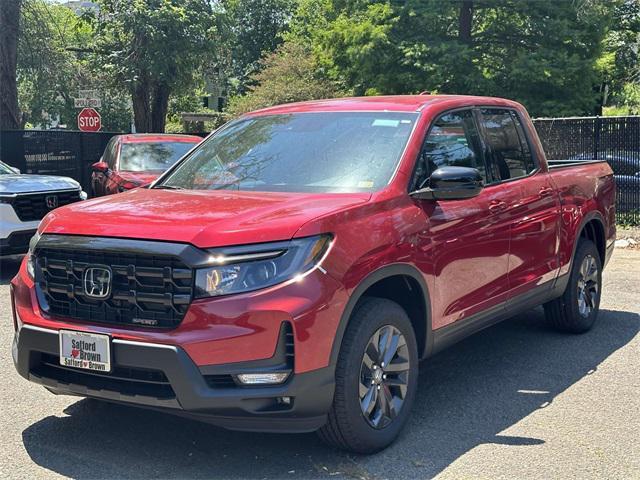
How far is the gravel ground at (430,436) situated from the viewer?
395cm

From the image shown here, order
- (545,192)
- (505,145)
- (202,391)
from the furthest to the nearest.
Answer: (545,192)
(505,145)
(202,391)

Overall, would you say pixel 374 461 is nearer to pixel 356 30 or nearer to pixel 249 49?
pixel 356 30

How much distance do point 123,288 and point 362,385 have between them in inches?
51.9

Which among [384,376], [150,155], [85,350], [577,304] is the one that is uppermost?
[150,155]

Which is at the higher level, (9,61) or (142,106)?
(9,61)

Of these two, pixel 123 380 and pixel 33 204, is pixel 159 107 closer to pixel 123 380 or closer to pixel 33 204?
pixel 33 204

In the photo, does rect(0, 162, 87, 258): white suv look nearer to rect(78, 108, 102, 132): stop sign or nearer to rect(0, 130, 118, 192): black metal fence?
rect(0, 130, 118, 192): black metal fence

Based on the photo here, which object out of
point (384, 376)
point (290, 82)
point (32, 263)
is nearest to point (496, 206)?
point (384, 376)

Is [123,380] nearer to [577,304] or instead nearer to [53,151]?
[577,304]

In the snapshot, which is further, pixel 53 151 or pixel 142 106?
pixel 142 106

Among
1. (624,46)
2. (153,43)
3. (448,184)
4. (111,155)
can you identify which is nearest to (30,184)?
(111,155)

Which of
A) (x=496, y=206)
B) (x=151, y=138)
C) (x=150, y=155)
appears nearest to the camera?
(x=496, y=206)

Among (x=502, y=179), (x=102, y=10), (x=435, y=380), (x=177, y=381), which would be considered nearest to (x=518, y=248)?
(x=502, y=179)

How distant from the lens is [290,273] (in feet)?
12.0
